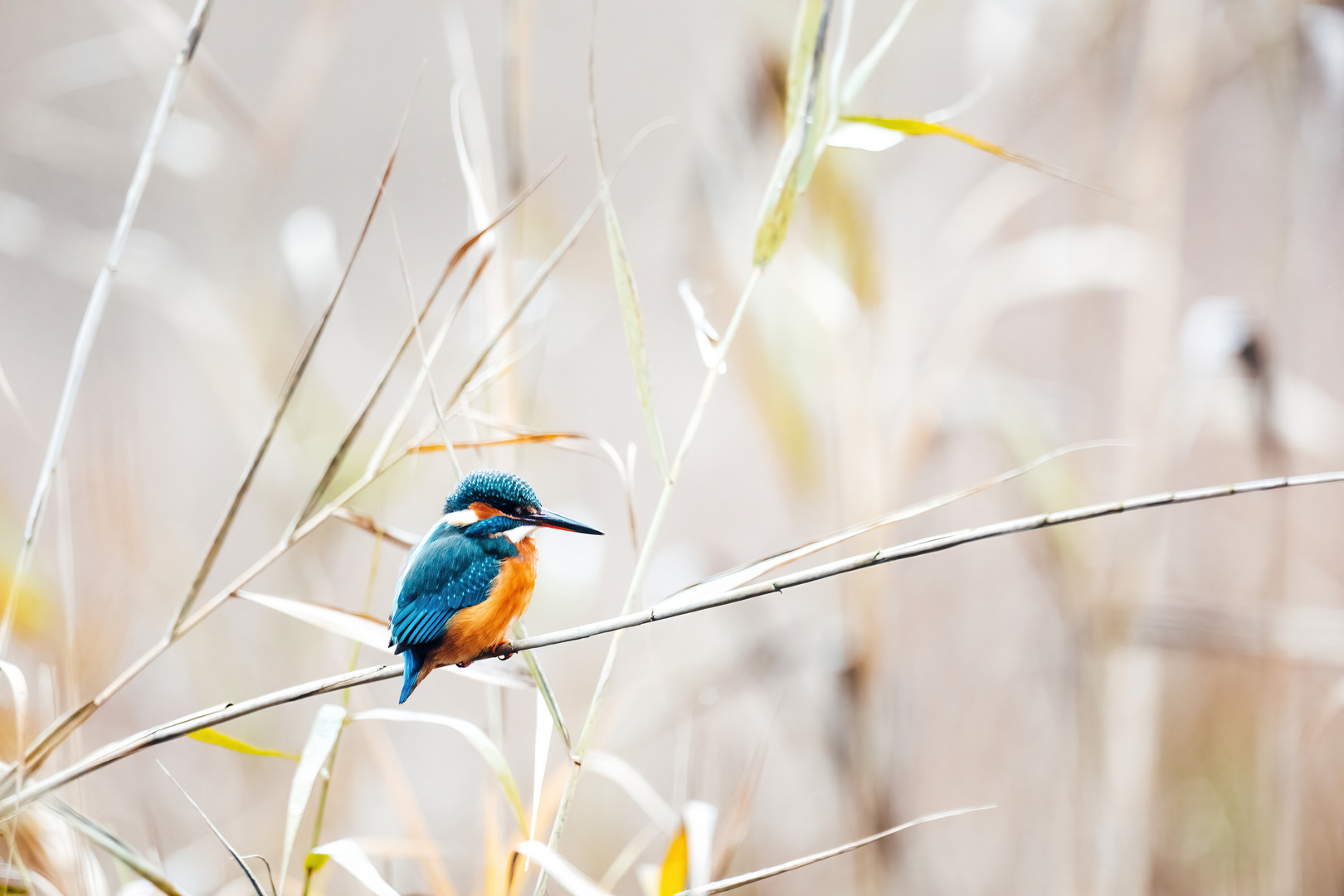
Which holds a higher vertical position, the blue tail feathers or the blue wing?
the blue wing

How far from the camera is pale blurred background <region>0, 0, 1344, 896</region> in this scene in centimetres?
81

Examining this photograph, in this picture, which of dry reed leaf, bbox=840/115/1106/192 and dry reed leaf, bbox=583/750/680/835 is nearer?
dry reed leaf, bbox=840/115/1106/192

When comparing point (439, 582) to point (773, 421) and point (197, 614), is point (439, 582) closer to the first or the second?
point (197, 614)

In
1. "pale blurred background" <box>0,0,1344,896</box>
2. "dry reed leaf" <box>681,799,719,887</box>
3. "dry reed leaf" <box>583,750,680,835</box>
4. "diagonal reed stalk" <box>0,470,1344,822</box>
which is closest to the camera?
"diagonal reed stalk" <box>0,470,1344,822</box>

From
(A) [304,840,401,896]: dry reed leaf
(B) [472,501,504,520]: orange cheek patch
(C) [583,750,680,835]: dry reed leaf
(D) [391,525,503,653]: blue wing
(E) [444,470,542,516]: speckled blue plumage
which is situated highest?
(E) [444,470,542,516]: speckled blue plumage

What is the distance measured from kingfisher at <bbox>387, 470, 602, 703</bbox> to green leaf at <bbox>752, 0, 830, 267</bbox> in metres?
0.21

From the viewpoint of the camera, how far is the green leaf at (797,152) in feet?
1.59

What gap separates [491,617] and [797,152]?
32cm

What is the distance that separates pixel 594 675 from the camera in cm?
120

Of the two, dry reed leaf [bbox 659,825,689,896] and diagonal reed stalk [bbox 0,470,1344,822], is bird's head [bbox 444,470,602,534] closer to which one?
diagonal reed stalk [bbox 0,470,1344,822]

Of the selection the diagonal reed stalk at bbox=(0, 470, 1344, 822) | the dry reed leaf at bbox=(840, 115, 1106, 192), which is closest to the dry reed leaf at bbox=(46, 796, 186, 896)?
the diagonal reed stalk at bbox=(0, 470, 1344, 822)

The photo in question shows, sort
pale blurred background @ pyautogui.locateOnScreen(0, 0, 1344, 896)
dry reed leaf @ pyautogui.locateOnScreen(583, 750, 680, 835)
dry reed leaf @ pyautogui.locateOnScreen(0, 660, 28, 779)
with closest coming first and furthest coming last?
dry reed leaf @ pyautogui.locateOnScreen(0, 660, 28, 779) → dry reed leaf @ pyautogui.locateOnScreen(583, 750, 680, 835) → pale blurred background @ pyautogui.locateOnScreen(0, 0, 1344, 896)

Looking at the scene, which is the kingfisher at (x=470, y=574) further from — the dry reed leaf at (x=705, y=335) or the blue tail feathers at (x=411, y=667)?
the dry reed leaf at (x=705, y=335)

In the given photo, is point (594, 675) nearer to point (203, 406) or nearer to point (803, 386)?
point (803, 386)
